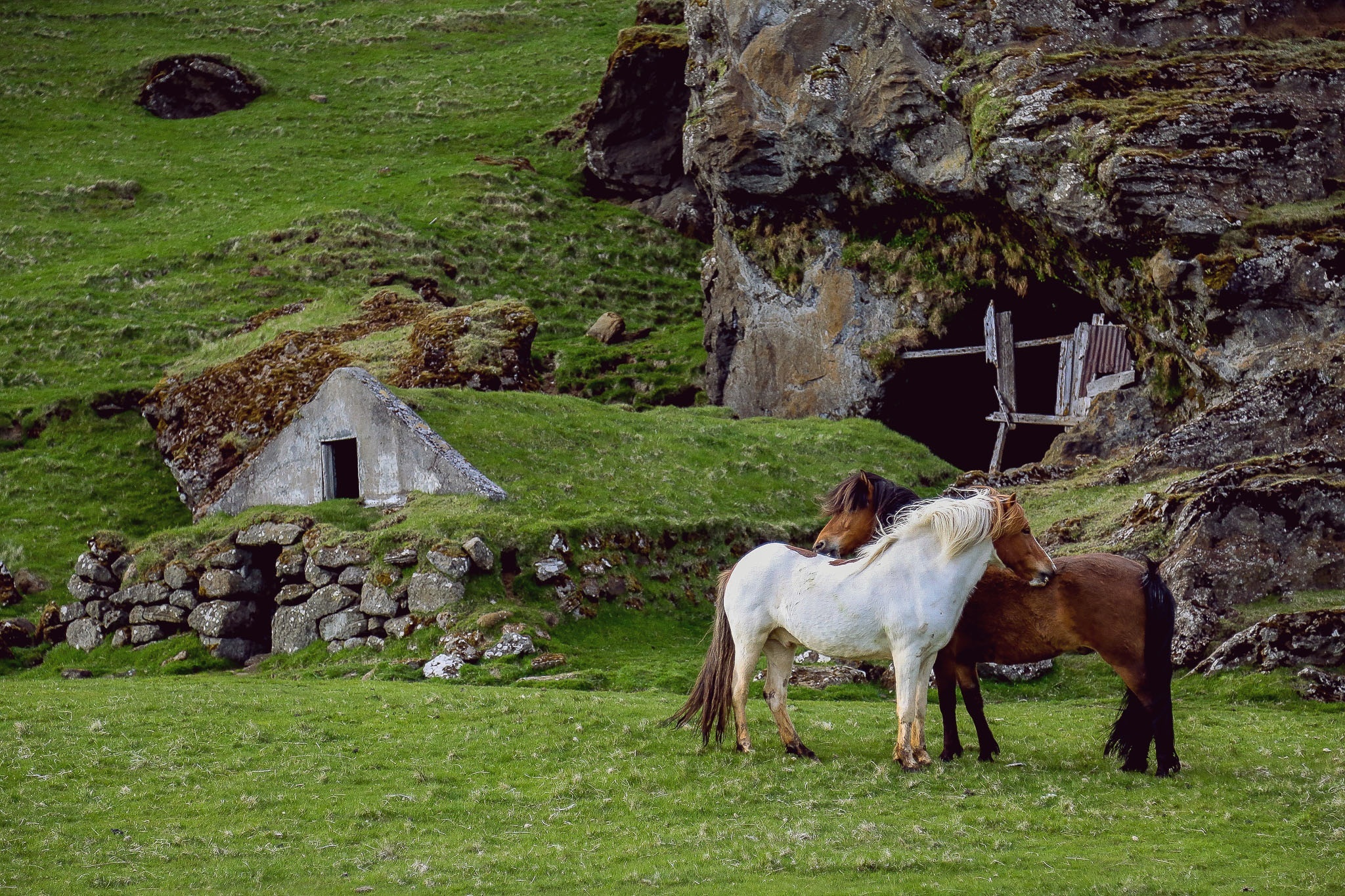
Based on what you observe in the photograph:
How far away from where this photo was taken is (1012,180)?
32438 mm

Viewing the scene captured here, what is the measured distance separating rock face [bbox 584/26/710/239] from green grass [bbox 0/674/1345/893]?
160 feet

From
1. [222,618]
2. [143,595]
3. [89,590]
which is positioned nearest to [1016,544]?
[222,618]

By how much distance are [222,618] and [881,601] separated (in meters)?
15.4

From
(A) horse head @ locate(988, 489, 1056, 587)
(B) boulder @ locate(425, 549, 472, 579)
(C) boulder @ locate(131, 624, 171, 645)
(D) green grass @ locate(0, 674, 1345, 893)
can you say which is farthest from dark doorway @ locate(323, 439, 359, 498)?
(A) horse head @ locate(988, 489, 1056, 587)

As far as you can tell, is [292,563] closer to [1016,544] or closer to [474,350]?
[474,350]

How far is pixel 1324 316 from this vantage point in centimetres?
2672

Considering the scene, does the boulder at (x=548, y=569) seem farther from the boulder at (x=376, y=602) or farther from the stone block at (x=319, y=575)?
the stone block at (x=319, y=575)

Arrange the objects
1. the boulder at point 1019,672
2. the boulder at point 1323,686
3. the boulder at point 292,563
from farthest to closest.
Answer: the boulder at point 292,563 < the boulder at point 1019,672 < the boulder at point 1323,686

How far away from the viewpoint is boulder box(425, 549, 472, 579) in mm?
21531

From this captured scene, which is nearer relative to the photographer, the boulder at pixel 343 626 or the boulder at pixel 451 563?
the boulder at pixel 451 563

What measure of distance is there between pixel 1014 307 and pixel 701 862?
3282 cm

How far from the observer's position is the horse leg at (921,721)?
1237cm

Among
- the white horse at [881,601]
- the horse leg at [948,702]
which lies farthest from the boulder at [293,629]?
the horse leg at [948,702]

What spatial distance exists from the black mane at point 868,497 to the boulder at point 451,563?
9.35 metres
